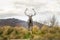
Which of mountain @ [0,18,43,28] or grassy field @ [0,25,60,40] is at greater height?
mountain @ [0,18,43,28]

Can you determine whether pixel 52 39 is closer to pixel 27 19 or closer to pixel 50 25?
pixel 50 25

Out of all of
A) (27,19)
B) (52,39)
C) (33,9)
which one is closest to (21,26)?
(27,19)

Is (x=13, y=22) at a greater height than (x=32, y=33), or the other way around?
(x=13, y=22)

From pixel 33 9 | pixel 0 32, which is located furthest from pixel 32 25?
pixel 0 32

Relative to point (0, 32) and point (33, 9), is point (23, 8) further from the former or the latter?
point (0, 32)

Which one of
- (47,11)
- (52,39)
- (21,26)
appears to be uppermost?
(47,11)

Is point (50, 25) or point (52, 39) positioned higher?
point (50, 25)

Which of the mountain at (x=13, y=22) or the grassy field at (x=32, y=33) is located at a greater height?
the mountain at (x=13, y=22)
